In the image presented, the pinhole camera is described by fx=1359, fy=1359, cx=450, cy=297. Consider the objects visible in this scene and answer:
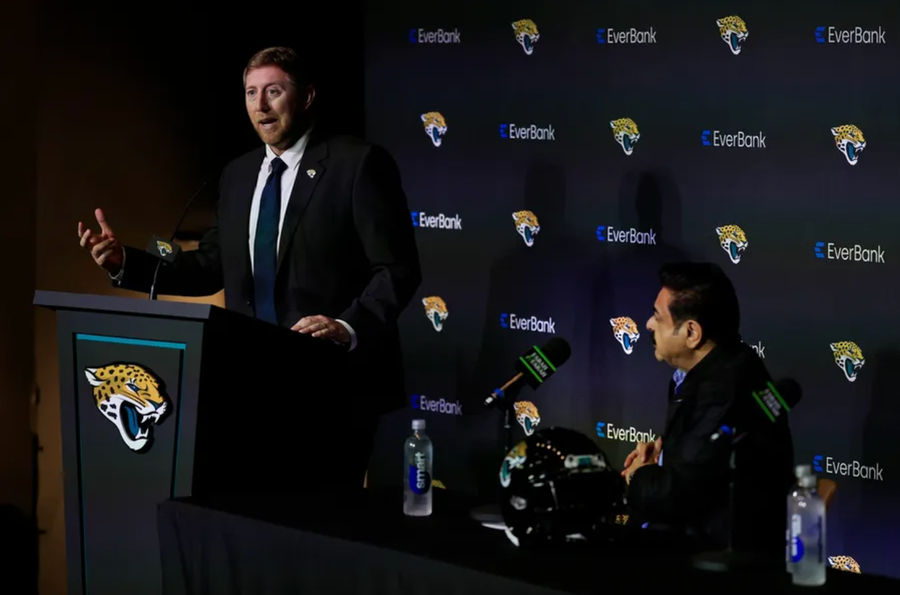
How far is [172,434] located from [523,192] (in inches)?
115

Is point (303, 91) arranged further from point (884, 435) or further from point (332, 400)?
point (884, 435)

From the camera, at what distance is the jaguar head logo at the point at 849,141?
199 inches

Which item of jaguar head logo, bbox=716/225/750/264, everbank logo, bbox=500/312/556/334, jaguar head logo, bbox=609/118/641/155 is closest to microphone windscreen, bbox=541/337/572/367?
jaguar head logo, bbox=716/225/750/264

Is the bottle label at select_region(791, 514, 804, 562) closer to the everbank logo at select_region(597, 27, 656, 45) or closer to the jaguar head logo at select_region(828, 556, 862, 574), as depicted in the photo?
the jaguar head logo at select_region(828, 556, 862, 574)

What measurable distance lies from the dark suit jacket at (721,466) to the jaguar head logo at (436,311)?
278cm

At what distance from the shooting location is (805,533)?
2666 mm

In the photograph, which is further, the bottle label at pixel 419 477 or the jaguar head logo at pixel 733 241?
the jaguar head logo at pixel 733 241

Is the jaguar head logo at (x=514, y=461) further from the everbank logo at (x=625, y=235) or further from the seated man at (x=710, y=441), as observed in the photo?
the everbank logo at (x=625, y=235)

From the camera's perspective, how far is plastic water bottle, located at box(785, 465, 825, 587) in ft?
8.72

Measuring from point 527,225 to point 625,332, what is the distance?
27.1 inches

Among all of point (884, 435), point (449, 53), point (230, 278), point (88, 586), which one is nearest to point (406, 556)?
point (88, 586)

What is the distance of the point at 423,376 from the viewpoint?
255 inches

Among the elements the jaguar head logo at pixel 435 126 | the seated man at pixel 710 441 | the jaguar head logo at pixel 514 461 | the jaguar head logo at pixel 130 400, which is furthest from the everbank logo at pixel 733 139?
the jaguar head logo at pixel 130 400

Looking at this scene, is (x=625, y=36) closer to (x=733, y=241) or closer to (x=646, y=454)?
(x=733, y=241)
